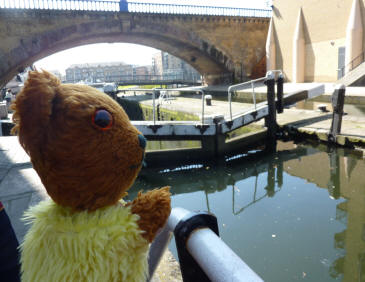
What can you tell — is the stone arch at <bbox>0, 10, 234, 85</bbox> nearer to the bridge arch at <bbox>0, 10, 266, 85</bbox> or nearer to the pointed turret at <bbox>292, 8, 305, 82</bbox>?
the bridge arch at <bbox>0, 10, 266, 85</bbox>

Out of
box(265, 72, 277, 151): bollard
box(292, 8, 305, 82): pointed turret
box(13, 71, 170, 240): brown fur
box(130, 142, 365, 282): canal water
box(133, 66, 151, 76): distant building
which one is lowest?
box(130, 142, 365, 282): canal water

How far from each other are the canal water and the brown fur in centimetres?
255

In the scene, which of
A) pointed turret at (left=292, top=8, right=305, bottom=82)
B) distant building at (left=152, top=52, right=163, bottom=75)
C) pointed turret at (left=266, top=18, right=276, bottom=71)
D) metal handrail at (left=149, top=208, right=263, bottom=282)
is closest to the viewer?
metal handrail at (left=149, top=208, right=263, bottom=282)

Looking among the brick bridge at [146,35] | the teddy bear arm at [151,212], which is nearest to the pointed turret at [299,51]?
the brick bridge at [146,35]

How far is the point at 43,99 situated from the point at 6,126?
331 inches

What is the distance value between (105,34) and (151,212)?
19833 millimetres

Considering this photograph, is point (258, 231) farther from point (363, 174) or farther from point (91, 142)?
point (91, 142)

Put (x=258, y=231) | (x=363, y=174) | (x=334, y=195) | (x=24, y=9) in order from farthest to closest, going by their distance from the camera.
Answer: (x=24, y=9)
(x=363, y=174)
(x=334, y=195)
(x=258, y=231)

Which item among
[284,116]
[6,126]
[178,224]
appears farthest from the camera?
[284,116]

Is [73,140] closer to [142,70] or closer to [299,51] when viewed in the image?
[299,51]

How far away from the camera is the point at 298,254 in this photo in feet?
10.6

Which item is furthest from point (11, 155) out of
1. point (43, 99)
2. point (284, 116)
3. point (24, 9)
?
point (24, 9)

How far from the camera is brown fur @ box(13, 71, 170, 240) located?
0.78 m

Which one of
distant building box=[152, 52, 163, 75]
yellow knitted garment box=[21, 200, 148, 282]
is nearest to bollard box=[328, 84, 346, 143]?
yellow knitted garment box=[21, 200, 148, 282]
